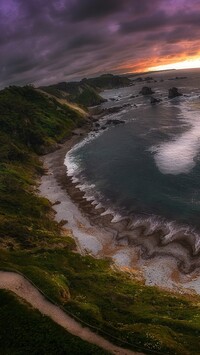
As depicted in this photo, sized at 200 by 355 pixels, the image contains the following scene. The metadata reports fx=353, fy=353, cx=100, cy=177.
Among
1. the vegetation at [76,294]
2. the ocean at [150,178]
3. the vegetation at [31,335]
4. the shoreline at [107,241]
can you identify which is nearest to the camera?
the vegetation at [31,335]

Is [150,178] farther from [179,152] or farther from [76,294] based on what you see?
[76,294]

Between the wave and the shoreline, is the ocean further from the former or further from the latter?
the shoreline

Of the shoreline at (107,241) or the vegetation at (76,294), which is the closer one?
the vegetation at (76,294)

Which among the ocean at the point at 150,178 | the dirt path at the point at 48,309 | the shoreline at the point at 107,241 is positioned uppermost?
the dirt path at the point at 48,309

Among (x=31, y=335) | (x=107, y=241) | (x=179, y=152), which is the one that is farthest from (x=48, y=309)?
(x=179, y=152)

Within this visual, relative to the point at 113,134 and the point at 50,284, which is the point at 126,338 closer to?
the point at 50,284

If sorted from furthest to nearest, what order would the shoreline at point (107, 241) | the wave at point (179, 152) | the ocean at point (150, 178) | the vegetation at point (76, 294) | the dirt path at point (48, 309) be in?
1. the wave at point (179, 152)
2. the ocean at point (150, 178)
3. the shoreline at point (107, 241)
4. the vegetation at point (76, 294)
5. the dirt path at point (48, 309)

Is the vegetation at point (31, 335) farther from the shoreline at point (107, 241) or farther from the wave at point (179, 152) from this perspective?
the wave at point (179, 152)

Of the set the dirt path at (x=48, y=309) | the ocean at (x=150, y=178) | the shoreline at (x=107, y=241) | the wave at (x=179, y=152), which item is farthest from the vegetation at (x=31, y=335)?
the wave at (x=179, y=152)
